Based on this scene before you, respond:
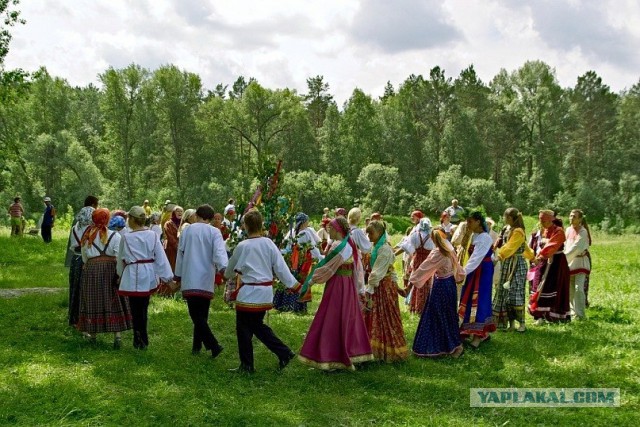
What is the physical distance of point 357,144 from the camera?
51906 millimetres

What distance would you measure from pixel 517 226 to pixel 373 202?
37980mm

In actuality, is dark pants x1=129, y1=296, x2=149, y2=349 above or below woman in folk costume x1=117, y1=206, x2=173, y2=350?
below

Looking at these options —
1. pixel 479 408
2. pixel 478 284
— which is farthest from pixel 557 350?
pixel 479 408

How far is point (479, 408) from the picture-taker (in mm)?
5746

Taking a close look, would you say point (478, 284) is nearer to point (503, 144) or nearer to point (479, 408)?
point (479, 408)

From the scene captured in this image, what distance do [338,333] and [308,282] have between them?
2.36 feet

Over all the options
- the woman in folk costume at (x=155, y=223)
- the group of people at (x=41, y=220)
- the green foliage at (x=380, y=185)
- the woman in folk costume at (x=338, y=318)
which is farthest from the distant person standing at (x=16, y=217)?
the green foliage at (x=380, y=185)

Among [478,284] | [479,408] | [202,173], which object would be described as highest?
[202,173]

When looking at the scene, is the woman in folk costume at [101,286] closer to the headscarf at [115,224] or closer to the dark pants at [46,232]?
the headscarf at [115,224]

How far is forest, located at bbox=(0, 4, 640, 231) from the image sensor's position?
145 feet

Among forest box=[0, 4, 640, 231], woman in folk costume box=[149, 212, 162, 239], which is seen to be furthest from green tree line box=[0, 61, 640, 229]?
woman in folk costume box=[149, 212, 162, 239]

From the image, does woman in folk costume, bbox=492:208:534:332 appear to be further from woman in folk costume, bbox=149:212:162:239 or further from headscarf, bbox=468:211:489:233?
woman in folk costume, bbox=149:212:162:239

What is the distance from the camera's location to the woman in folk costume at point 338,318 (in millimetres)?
6750

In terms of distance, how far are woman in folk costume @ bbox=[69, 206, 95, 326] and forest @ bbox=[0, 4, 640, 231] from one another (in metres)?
33.9
